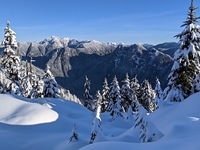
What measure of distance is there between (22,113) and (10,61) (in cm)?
1893

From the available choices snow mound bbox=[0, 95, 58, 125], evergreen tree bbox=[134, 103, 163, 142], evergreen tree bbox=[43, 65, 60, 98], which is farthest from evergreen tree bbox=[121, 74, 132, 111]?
evergreen tree bbox=[134, 103, 163, 142]

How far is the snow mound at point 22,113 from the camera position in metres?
14.9

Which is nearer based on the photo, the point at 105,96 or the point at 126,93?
the point at 126,93

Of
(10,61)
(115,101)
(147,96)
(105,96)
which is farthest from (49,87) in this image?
(147,96)

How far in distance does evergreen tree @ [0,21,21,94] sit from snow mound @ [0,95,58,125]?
16.5 meters

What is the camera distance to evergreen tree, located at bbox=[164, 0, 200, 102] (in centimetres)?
1998

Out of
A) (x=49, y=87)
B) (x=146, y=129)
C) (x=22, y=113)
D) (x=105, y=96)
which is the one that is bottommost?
(x=105, y=96)

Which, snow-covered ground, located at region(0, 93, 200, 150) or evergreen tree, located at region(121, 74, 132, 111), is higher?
snow-covered ground, located at region(0, 93, 200, 150)

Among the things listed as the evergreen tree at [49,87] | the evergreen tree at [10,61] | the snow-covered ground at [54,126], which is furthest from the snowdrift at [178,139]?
the evergreen tree at [49,87]

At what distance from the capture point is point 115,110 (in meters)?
38.8

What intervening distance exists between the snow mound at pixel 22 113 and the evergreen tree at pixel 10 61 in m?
16.5

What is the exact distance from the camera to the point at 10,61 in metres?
32.7

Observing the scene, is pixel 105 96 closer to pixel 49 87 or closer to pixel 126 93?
pixel 126 93

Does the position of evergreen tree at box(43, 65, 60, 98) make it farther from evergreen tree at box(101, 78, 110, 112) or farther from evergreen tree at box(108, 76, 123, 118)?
evergreen tree at box(101, 78, 110, 112)
